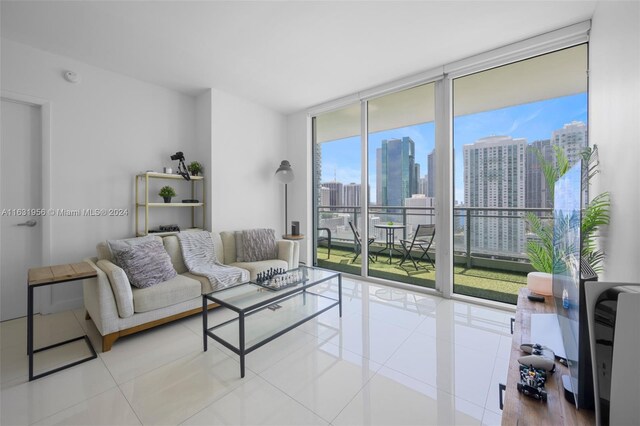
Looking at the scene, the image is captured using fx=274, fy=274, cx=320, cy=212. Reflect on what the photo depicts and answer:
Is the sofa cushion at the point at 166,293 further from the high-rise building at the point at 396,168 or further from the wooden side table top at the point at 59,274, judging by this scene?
the high-rise building at the point at 396,168

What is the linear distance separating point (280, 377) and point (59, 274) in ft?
5.85

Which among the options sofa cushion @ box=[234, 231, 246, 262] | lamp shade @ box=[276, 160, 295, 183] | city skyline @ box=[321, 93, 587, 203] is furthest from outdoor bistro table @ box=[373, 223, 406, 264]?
sofa cushion @ box=[234, 231, 246, 262]

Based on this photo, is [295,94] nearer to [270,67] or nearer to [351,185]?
[270,67]

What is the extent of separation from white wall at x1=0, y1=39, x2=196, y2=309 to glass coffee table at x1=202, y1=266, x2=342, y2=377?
2023 mm

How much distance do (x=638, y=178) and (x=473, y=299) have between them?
2306mm

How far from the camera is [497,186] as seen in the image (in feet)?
12.2

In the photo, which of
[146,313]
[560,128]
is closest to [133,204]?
[146,313]

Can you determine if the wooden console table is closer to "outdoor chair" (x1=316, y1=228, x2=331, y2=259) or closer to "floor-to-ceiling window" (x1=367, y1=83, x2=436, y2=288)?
"floor-to-ceiling window" (x1=367, y1=83, x2=436, y2=288)

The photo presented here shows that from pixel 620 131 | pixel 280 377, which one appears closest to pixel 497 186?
pixel 620 131

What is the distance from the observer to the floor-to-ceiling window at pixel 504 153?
124 inches

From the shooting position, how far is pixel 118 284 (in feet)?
7.18

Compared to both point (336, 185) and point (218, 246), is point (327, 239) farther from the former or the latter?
point (218, 246)

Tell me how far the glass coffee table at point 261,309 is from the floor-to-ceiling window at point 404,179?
1680 mm

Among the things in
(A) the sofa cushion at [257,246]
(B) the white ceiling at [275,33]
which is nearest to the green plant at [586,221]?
(B) the white ceiling at [275,33]
